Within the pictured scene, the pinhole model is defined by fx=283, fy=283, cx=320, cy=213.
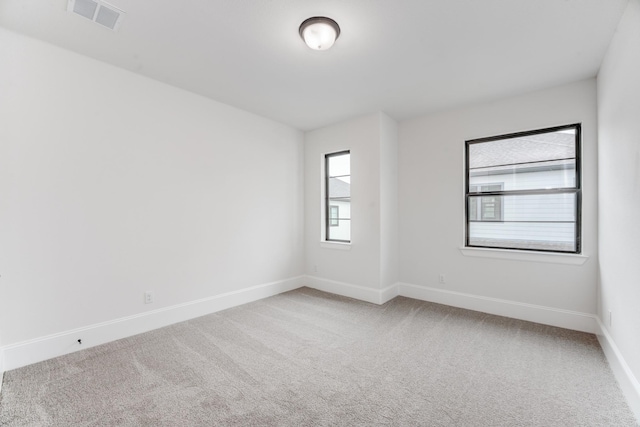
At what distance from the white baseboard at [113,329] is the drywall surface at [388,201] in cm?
190

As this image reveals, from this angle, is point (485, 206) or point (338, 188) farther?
point (338, 188)

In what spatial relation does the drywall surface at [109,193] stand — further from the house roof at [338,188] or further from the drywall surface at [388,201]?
the drywall surface at [388,201]

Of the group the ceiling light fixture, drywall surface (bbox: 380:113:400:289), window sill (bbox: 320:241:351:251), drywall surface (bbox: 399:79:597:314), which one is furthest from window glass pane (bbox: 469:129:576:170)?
the ceiling light fixture

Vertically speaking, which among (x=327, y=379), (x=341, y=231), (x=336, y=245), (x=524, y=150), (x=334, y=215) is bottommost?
(x=327, y=379)

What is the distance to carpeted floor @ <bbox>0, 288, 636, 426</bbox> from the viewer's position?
5.80ft

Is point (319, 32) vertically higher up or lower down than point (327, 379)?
higher up

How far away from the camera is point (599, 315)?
286 cm

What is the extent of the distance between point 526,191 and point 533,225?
41 cm

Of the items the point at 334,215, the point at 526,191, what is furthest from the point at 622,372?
the point at 334,215

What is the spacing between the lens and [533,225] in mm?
3371

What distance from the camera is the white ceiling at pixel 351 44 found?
2.02 metres

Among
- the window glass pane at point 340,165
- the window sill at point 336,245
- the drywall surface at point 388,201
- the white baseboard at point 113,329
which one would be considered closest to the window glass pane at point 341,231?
the window sill at point 336,245

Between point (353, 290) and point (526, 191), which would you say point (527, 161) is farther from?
point (353, 290)

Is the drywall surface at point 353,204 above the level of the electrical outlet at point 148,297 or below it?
above
